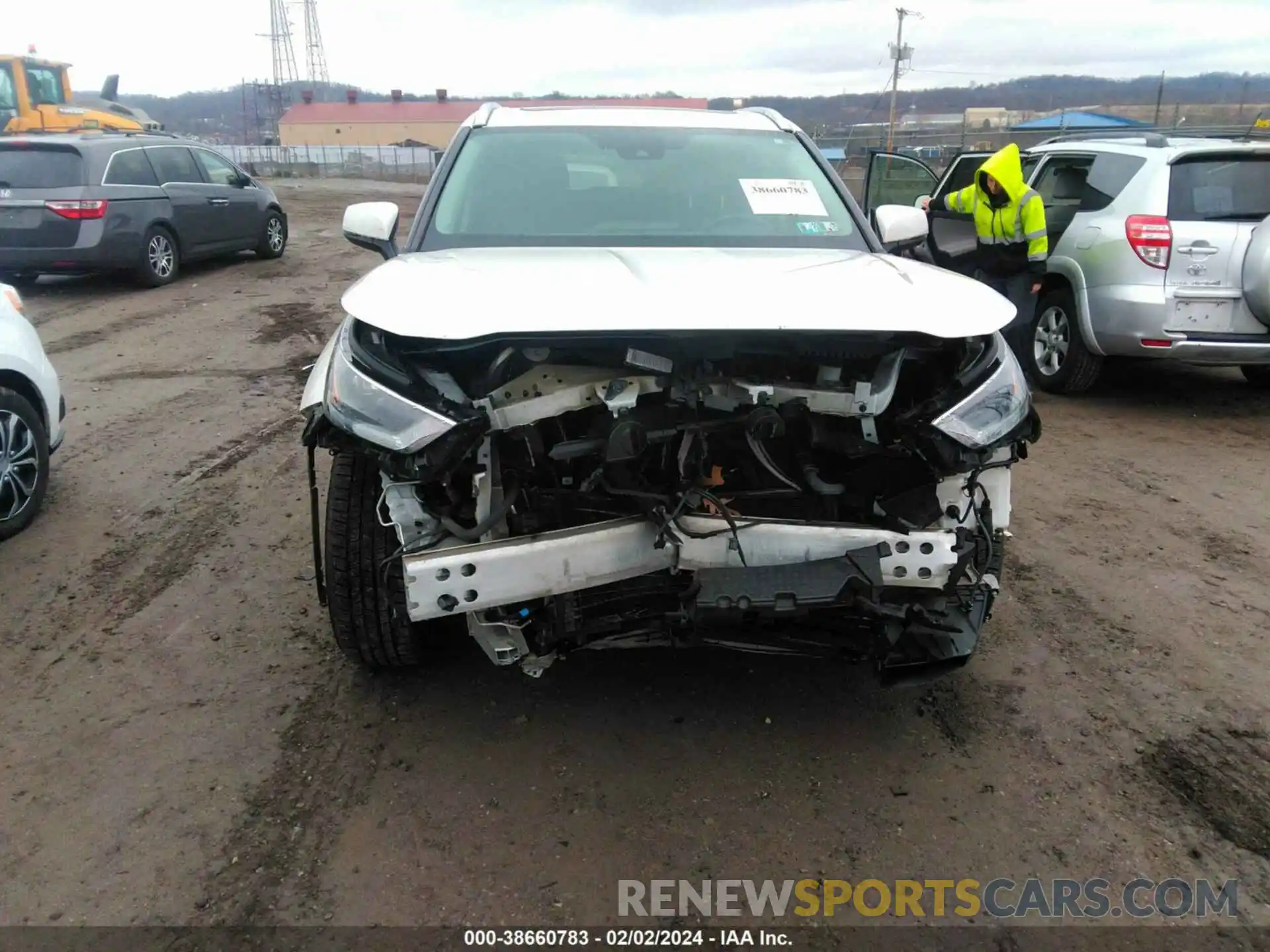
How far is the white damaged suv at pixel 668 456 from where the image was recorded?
8.22 ft

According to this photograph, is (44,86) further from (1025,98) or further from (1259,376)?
(1025,98)

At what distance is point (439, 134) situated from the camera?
7550 cm

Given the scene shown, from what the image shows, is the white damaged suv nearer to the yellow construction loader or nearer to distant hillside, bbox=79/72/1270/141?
the yellow construction loader

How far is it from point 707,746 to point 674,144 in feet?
8.51

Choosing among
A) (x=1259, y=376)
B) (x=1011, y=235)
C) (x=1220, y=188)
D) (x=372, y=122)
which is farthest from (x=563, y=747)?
(x=372, y=122)

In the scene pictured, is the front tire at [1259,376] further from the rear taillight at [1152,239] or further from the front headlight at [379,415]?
the front headlight at [379,415]

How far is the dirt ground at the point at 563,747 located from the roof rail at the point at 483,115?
6.73ft

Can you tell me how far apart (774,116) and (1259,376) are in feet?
16.3

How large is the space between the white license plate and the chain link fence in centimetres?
3527

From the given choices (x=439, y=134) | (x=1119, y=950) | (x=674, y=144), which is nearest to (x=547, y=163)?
(x=674, y=144)

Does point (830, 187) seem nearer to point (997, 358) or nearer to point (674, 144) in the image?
point (674, 144)

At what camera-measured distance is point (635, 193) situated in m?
3.95

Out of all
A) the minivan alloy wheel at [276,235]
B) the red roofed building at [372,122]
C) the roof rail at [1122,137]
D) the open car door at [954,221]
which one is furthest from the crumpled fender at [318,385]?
the red roofed building at [372,122]

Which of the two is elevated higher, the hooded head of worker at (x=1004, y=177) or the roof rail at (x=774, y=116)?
the roof rail at (x=774, y=116)
